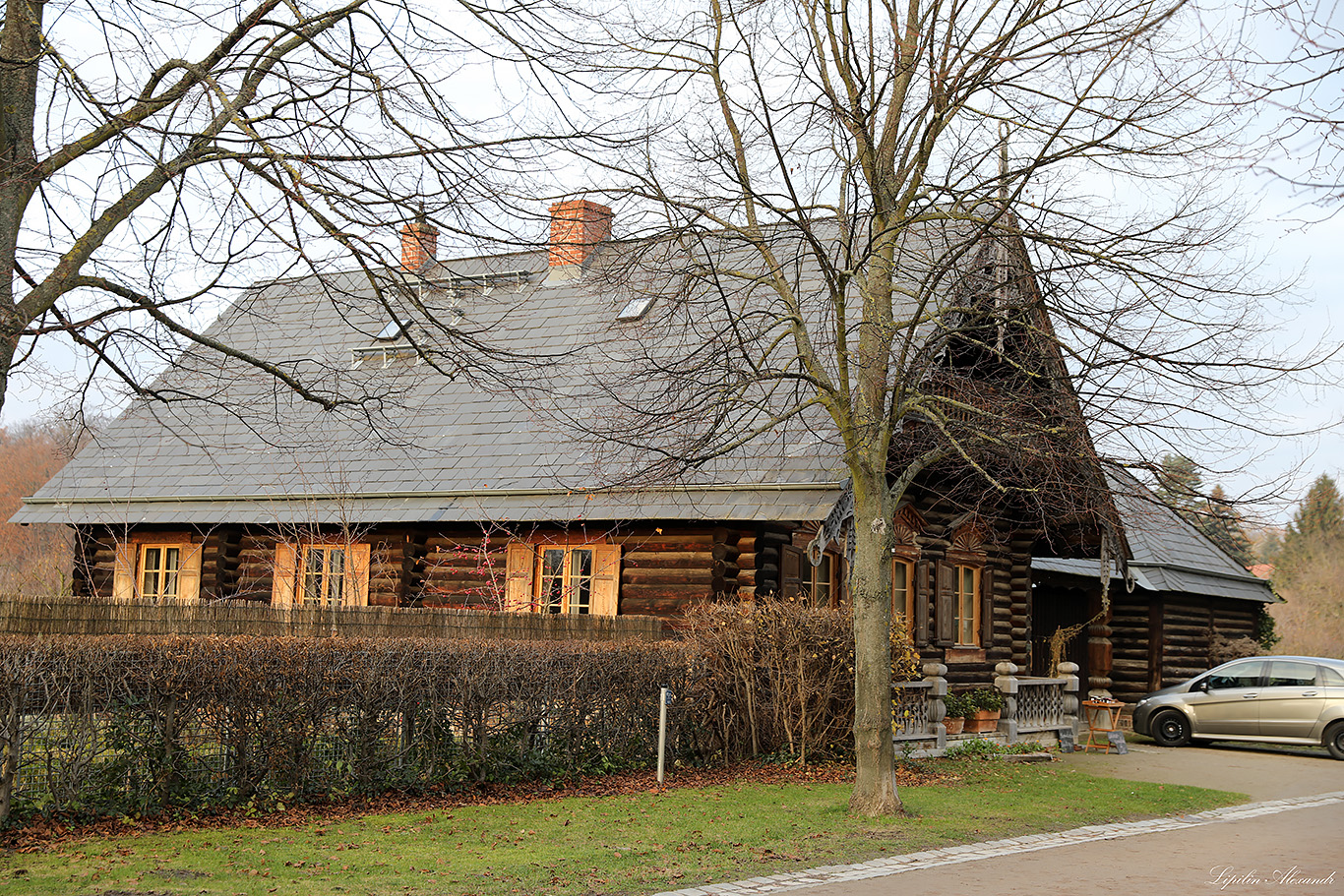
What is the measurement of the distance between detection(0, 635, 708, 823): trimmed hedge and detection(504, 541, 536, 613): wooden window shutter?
4677mm

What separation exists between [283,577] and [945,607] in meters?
11.0

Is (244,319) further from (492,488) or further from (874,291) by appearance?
(874,291)

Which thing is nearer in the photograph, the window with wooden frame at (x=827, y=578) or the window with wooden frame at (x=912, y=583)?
the window with wooden frame at (x=827, y=578)

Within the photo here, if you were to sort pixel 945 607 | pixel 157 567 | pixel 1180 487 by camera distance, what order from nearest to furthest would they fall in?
pixel 1180 487 < pixel 945 607 < pixel 157 567

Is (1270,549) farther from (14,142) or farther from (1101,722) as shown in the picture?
(14,142)

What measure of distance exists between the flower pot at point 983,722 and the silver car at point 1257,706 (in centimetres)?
561

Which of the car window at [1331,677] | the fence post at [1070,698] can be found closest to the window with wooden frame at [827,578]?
the fence post at [1070,698]

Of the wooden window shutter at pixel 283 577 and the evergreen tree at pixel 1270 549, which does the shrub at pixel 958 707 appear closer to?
the wooden window shutter at pixel 283 577

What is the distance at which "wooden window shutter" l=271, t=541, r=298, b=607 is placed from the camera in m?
19.6

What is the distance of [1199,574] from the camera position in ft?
94.4

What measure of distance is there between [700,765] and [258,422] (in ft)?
37.5

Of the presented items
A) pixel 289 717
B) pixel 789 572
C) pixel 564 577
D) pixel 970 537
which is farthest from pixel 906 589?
pixel 289 717

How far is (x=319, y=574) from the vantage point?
19672 millimetres

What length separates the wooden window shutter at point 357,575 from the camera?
18.5 m
